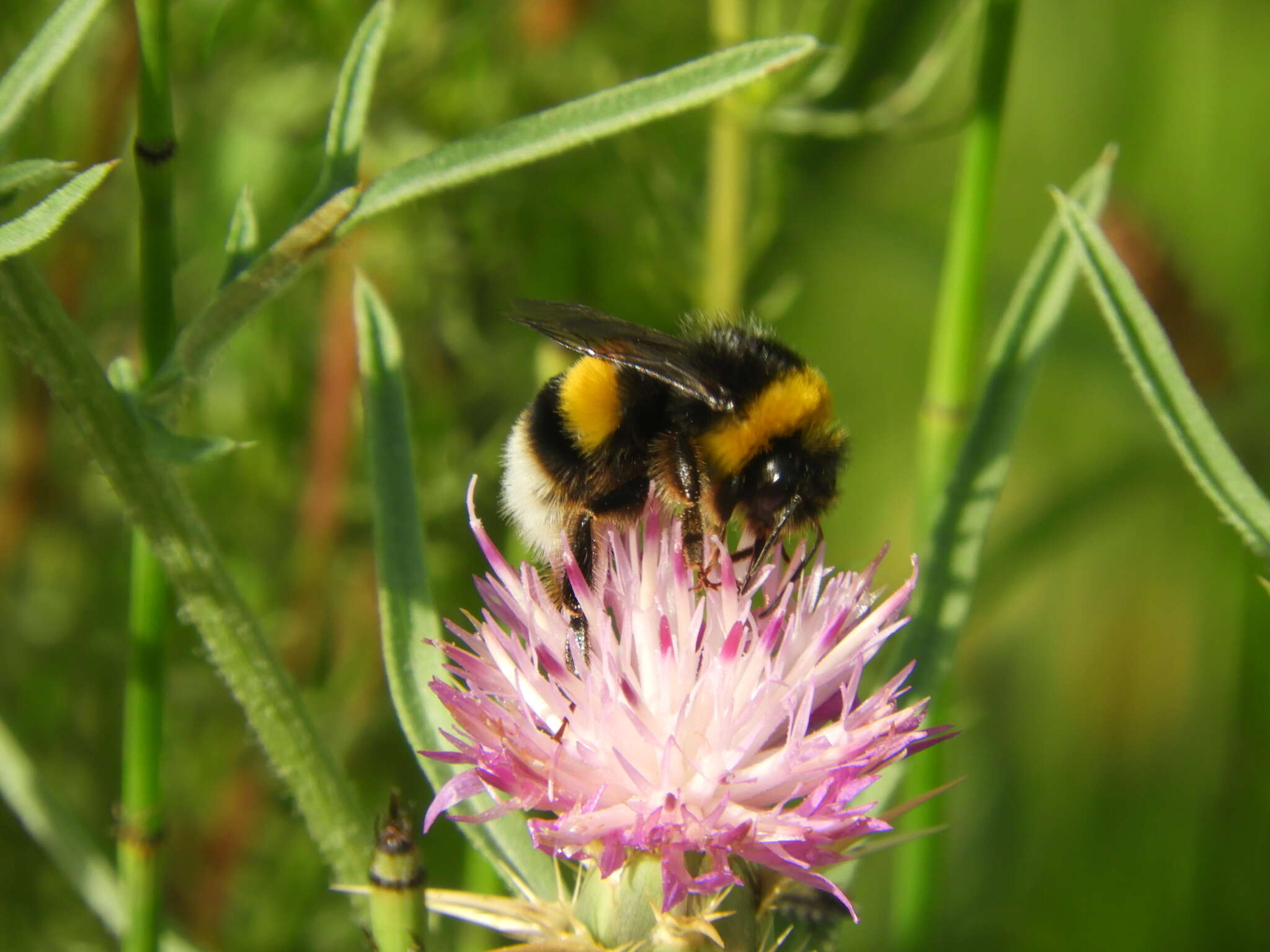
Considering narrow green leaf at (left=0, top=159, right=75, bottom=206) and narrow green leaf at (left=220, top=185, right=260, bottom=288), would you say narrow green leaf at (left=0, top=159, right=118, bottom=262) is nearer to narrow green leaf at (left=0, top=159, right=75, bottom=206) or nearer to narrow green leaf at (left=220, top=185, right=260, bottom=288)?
narrow green leaf at (left=0, top=159, right=75, bottom=206)

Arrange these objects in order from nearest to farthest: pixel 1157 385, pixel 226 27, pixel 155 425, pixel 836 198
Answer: pixel 155 425 < pixel 1157 385 < pixel 226 27 < pixel 836 198

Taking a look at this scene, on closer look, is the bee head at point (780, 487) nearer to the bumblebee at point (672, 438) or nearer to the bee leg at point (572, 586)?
the bumblebee at point (672, 438)

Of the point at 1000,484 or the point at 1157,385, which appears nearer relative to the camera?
the point at 1157,385

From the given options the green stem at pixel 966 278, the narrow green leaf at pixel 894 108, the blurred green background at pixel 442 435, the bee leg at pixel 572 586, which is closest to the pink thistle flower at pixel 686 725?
the bee leg at pixel 572 586

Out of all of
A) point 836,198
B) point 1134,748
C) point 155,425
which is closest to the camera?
point 155,425

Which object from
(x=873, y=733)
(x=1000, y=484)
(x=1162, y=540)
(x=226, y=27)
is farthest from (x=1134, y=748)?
(x=226, y=27)

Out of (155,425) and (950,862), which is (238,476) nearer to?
(155,425)

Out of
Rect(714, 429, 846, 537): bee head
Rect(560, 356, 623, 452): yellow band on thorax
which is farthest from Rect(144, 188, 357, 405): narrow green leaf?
Rect(714, 429, 846, 537): bee head

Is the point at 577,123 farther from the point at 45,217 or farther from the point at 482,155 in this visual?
the point at 45,217
